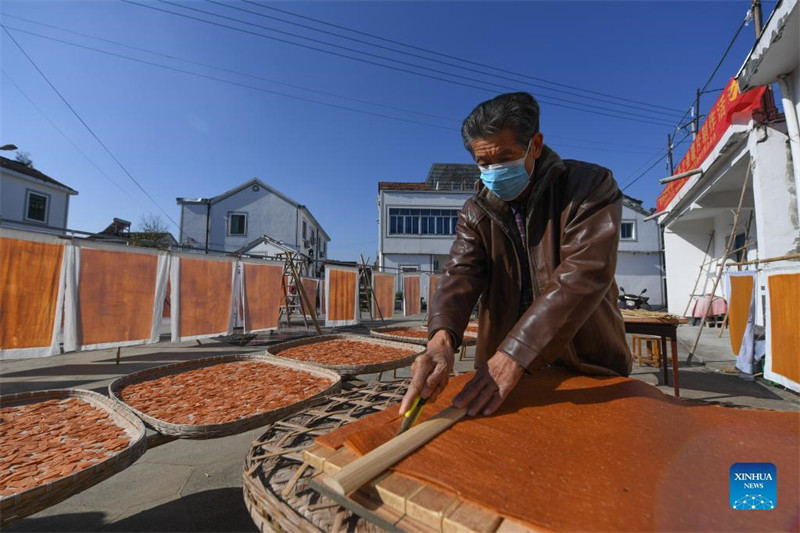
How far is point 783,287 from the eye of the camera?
3457mm

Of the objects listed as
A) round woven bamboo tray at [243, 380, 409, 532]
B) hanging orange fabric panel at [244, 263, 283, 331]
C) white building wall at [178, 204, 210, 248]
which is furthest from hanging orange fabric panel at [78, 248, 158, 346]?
white building wall at [178, 204, 210, 248]

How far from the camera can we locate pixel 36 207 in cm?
1524

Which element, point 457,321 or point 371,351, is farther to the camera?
point 371,351

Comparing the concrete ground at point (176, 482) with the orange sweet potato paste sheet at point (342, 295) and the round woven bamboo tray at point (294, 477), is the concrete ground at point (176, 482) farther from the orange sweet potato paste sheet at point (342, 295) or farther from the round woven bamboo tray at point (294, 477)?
the orange sweet potato paste sheet at point (342, 295)

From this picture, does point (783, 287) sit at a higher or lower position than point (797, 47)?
lower

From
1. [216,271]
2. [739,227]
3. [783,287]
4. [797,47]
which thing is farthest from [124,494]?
[739,227]

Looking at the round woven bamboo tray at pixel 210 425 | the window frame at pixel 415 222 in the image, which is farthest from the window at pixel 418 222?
the round woven bamboo tray at pixel 210 425

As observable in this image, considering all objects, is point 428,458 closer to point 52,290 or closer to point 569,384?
point 569,384

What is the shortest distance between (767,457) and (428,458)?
648mm

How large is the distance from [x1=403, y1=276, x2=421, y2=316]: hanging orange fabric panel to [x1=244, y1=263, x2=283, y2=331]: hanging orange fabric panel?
6.60 metres

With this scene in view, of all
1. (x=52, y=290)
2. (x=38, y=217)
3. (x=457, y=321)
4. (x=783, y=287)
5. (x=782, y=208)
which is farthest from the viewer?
(x=38, y=217)

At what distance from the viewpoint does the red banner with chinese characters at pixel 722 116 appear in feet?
15.5

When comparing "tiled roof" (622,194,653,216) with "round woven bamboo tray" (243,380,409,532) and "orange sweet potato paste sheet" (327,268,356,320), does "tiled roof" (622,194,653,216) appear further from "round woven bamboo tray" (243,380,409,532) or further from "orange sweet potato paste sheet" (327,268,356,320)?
"round woven bamboo tray" (243,380,409,532)

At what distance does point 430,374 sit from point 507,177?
0.79m
